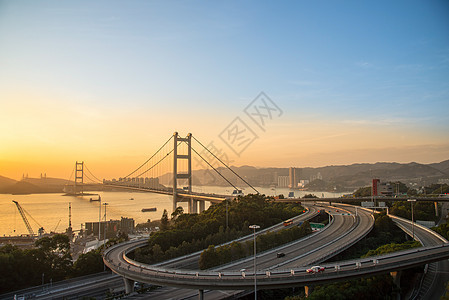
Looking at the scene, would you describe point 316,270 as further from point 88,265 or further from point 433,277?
point 88,265

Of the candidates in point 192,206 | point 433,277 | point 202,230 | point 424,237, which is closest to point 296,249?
point 202,230

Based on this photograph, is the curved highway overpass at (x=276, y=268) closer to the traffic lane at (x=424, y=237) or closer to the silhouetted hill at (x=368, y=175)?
the traffic lane at (x=424, y=237)

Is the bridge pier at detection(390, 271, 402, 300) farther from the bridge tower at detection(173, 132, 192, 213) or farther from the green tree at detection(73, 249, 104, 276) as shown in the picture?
the bridge tower at detection(173, 132, 192, 213)

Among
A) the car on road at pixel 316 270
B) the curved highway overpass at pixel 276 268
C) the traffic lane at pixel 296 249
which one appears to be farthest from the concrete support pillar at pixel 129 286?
the car on road at pixel 316 270

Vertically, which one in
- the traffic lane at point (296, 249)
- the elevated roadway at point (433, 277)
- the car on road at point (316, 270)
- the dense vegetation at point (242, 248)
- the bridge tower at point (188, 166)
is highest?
the bridge tower at point (188, 166)

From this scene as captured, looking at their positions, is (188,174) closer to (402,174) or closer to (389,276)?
(389,276)

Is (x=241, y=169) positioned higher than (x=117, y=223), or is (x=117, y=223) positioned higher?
(x=241, y=169)

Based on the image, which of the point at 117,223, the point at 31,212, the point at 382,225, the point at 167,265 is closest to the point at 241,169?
the point at 31,212
